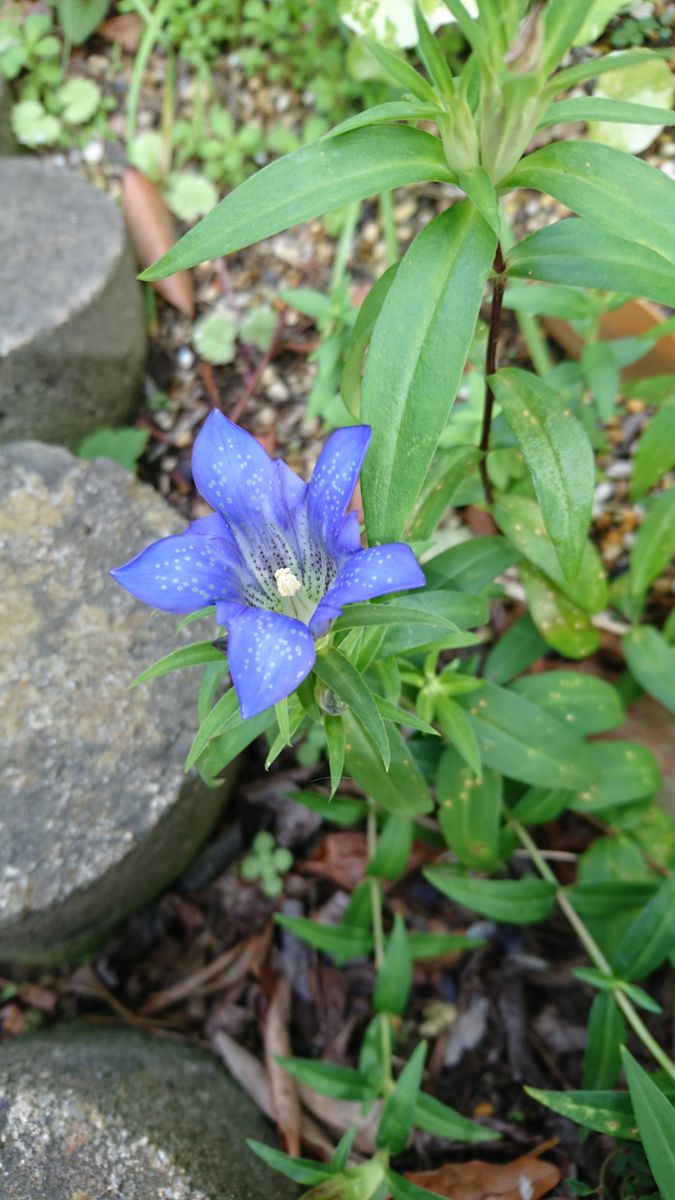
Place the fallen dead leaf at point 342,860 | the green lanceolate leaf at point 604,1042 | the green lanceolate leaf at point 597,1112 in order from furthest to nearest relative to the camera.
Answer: the fallen dead leaf at point 342,860 → the green lanceolate leaf at point 604,1042 → the green lanceolate leaf at point 597,1112

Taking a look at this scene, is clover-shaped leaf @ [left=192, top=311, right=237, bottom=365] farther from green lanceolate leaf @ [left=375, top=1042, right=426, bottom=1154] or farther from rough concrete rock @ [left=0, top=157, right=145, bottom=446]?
green lanceolate leaf @ [left=375, top=1042, right=426, bottom=1154]

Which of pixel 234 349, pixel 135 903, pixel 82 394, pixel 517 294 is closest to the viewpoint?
pixel 517 294

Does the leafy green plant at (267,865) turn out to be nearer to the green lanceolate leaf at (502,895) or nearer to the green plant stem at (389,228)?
the green lanceolate leaf at (502,895)

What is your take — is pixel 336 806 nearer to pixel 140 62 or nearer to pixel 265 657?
pixel 265 657

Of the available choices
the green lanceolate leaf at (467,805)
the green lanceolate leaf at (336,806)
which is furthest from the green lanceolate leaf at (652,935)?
the green lanceolate leaf at (336,806)

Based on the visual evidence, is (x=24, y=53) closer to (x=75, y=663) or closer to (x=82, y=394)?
(x=82, y=394)

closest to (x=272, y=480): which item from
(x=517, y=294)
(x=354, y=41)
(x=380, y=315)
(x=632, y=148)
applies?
(x=380, y=315)

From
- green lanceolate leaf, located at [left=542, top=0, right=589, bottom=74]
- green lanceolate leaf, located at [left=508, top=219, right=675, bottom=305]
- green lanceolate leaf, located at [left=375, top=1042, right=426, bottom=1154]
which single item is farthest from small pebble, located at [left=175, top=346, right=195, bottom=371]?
green lanceolate leaf, located at [left=375, top=1042, right=426, bottom=1154]
